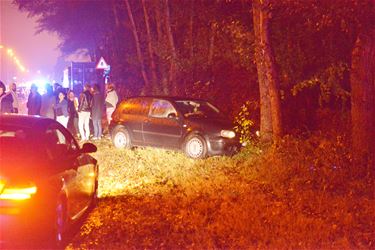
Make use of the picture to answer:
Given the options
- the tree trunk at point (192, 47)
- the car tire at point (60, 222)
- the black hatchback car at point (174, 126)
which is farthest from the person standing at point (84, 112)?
the car tire at point (60, 222)

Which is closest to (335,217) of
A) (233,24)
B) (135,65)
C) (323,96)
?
(233,24)

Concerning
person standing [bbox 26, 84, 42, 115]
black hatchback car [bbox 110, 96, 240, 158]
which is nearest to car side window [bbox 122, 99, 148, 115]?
black hatchback car [bbox 110, 96, 240, 158]

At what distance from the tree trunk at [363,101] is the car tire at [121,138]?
6570 mm

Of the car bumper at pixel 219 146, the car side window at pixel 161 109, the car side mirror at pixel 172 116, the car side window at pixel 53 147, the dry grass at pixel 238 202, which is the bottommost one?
the dry grass at pixel 238 202

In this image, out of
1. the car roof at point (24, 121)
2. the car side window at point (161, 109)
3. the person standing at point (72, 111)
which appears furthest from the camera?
the person standing at point (72, 111)

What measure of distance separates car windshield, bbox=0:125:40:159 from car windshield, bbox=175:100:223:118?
786cm

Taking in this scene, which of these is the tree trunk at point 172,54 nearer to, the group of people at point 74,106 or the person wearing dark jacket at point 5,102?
the group of people at point 74,106

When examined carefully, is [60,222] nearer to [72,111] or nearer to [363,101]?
[363,101]

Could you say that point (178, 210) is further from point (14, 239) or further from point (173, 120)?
point (173, 120)

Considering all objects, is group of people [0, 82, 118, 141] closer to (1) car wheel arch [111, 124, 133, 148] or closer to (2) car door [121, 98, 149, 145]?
(1) car wheel arch [111, 124, 133, 148]

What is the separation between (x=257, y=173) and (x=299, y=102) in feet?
29.9

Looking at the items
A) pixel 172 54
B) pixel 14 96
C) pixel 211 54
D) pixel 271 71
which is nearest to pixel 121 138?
pixel 14 96

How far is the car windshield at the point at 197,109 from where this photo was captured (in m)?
14.1

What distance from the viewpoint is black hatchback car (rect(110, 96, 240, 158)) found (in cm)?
1331
